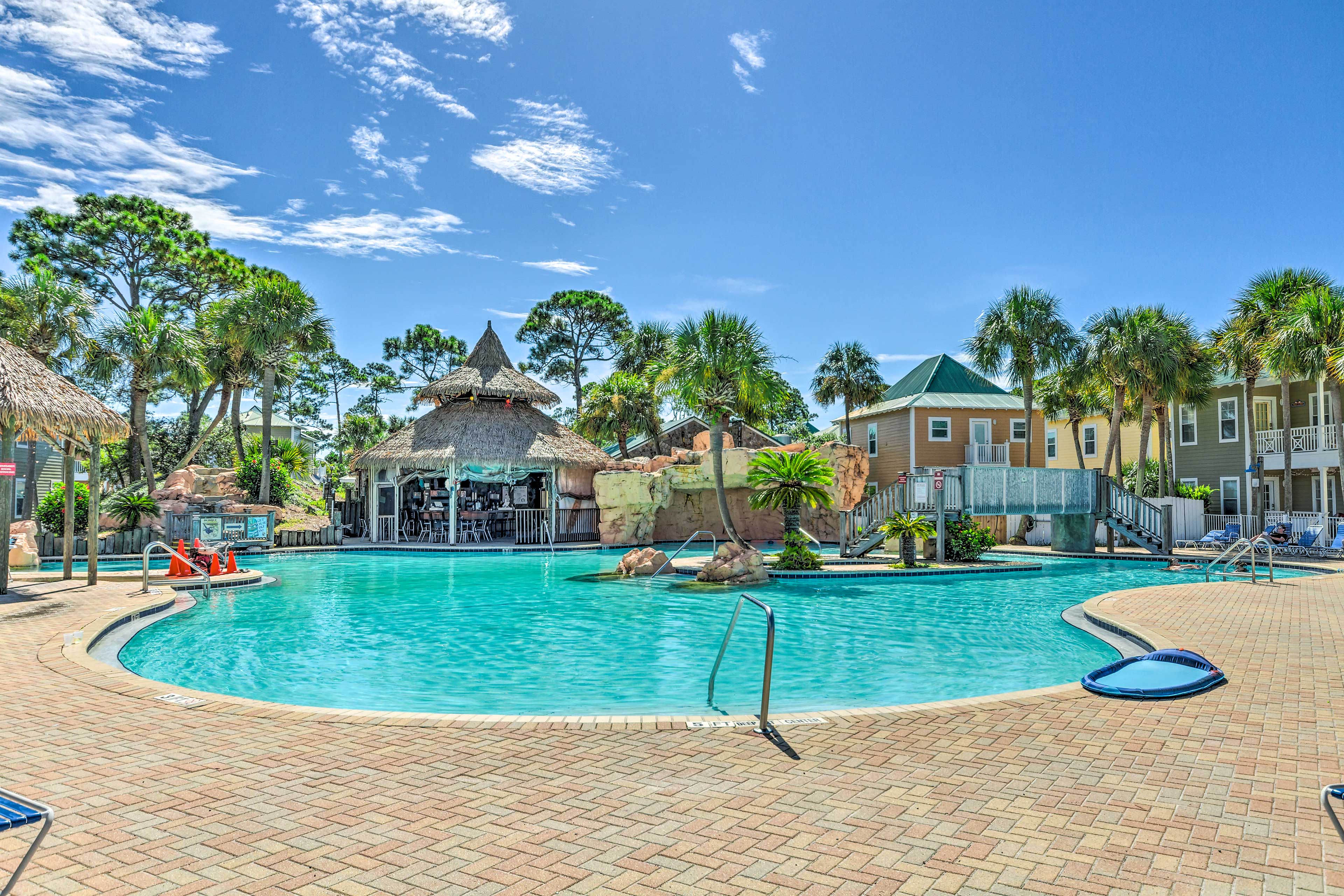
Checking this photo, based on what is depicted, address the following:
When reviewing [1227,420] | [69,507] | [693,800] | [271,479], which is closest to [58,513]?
[271,479]

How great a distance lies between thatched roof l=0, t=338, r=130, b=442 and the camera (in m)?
12.5

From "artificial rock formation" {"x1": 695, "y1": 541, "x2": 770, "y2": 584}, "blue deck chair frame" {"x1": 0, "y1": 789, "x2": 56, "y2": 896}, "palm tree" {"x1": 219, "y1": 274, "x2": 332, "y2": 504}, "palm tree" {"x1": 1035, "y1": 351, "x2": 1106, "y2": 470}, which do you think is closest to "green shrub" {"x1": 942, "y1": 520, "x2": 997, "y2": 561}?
"artificial rock formation" {"x1": 695, "y1": 541, "x2": 770, "y2": 584}

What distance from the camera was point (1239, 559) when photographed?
16984 millimetres

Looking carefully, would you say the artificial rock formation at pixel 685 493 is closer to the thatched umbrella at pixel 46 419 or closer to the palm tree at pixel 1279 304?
the palm tree at pixel 1279 304

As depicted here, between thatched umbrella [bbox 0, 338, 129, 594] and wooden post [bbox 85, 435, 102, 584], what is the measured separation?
16 millimetres

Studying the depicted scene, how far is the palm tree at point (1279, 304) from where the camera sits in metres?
23.5

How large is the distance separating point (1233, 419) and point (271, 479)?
35141 mm

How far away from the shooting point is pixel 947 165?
1906 centimetres

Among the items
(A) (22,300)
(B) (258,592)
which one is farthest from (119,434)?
(A) (22,300)

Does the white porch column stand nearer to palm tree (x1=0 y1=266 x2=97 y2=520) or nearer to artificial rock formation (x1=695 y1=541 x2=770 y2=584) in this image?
palm tree (x1=0 y1=266 x2=97 y2=520)

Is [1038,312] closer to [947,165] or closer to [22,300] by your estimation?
[947,165]

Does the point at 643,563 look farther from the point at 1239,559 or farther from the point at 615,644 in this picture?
the point at 1239,559

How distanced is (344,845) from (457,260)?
1256 inches

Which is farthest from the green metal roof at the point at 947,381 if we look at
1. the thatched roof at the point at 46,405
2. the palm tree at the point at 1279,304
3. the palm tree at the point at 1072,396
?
the thatched roof at the point at 46,405
